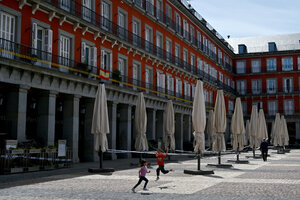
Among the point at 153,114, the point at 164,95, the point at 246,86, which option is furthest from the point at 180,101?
the point at 246,86

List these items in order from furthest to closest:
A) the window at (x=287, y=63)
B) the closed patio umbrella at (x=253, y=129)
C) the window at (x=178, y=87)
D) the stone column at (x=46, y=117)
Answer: the window at (x=287, y=63) < the window at (x=178, y=87) < the closed patio umbrella at (x=253, y=129) < the stone column at (x=46, y=117)

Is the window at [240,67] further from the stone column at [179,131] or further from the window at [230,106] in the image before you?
the stone column at [179,131]

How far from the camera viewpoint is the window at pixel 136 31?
3150 cm

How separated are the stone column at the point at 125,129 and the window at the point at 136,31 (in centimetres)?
597

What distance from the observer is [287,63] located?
6212 centimetres

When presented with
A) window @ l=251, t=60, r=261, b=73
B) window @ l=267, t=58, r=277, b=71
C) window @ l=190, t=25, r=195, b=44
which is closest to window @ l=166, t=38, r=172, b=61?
window @ l=190, t=25, r=195, b=44

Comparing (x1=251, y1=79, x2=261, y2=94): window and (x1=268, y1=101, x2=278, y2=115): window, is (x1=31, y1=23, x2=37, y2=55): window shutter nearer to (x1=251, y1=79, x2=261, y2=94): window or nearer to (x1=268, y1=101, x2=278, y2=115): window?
(x1=268, y1=101, x2=278, y2=115): window

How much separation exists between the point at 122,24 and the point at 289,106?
3987cm

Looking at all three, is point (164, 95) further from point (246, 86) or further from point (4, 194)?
point (246, 86)

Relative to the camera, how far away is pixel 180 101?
132 feet

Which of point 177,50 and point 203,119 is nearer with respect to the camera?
point 203,119

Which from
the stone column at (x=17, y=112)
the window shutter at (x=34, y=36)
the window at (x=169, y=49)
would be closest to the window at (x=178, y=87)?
the window at (x=169, y=49)

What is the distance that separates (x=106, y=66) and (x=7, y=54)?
10125 mm

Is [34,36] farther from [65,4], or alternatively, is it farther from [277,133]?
[277,133]
